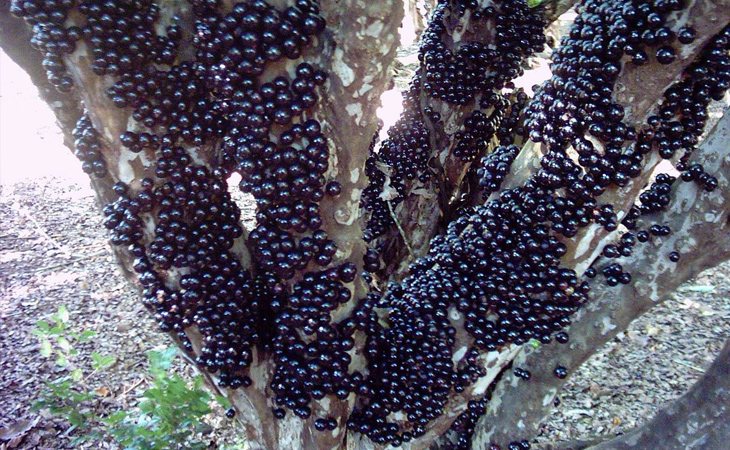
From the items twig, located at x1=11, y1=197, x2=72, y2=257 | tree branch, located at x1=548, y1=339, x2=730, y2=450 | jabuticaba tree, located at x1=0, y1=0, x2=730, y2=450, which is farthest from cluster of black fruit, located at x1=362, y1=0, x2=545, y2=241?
twig, located at x1=11, y1=197, x2=72, y2=257

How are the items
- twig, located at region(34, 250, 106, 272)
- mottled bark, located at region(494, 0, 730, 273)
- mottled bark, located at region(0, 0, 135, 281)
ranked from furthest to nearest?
twig, located at region(34, 250, 106, 272)
mottled bark, located at region(0, 0, 135, 281)
mottled bark, located at region(494, 0, 730, 273)

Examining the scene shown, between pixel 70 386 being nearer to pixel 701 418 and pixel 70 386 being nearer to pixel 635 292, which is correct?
pixel 635 292

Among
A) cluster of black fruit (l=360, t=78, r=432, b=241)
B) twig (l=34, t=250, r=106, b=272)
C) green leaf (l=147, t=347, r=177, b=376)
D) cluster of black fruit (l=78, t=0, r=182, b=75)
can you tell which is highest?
cluster of black fruit (l=78, t=0, r=182, b=75)

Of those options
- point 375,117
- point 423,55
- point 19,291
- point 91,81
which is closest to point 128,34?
point 91,81

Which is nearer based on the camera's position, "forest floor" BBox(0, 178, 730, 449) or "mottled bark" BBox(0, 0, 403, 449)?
"mottled bark" BBox(0, 0, 403, 449)

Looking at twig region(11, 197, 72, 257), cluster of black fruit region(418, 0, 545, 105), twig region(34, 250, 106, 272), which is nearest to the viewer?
cluster of black fruit region(418, 0, 545, 105)

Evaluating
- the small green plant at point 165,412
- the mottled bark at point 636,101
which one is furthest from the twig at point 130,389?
the mottled bark at point 636,101

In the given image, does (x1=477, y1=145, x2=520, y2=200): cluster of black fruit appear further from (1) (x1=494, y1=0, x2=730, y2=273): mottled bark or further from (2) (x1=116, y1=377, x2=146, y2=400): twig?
(2) (x1=116, y1=377, x2=146, y2=400): twig
